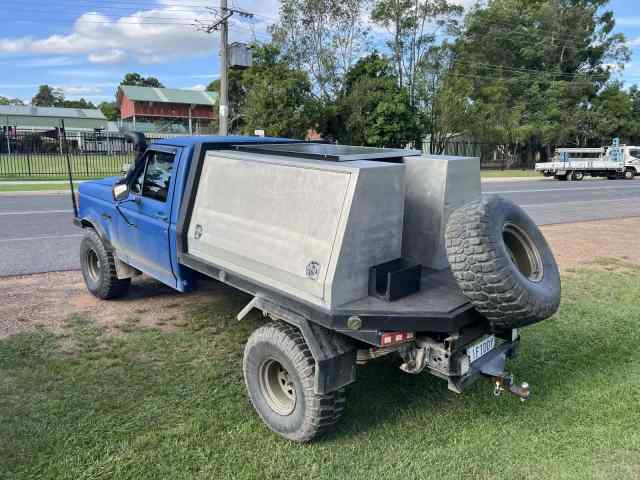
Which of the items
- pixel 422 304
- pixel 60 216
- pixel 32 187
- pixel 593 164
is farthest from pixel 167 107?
pixel 422 304

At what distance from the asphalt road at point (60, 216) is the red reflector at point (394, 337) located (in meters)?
6.10

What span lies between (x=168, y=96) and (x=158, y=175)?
220 feet

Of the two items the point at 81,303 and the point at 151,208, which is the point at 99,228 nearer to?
the point at 81,303

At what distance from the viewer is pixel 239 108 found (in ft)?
112

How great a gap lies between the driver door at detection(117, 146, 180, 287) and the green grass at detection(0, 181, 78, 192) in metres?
15.4

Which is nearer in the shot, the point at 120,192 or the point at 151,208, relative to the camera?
the point at 151,208

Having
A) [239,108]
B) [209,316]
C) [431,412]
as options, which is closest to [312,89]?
[239,108]

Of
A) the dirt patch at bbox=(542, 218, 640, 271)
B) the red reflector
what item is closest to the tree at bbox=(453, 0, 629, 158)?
the dirt patch at bbox=(542, 218, 640, 271)

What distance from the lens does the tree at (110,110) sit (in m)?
90.8

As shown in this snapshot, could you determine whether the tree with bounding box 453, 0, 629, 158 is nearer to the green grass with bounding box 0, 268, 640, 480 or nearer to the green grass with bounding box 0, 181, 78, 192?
the green grass with bounding box 0, 181, 78, 192

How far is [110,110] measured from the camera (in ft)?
312

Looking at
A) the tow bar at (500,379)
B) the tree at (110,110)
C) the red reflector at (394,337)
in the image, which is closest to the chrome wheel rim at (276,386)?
the red reflector at (394,337)

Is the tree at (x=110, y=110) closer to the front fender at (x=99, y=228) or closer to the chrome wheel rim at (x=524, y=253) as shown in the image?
the front fender at (x=99, y=228)

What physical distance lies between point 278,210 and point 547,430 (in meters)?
2.41
